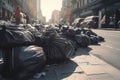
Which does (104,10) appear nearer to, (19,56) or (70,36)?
(70,36)

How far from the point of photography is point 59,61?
5.81 metres

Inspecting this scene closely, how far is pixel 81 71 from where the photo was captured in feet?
16.8

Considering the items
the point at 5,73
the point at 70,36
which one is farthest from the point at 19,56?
the point at 70,36

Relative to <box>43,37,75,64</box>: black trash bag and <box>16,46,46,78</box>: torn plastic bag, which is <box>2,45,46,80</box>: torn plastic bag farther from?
<box>43,37,75,64</box>: black trash bag

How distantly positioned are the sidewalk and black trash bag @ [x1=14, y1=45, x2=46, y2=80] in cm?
29

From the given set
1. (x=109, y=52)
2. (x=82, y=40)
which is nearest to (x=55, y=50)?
(x=109, y=52)

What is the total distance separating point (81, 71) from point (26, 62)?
4.60 feet

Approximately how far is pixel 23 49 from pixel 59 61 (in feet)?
4.84

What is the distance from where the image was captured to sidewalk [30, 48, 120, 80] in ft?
15.3

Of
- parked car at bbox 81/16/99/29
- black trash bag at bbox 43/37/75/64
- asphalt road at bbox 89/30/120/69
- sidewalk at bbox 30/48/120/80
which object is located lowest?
sidewalk at bbox 30/48/120/80

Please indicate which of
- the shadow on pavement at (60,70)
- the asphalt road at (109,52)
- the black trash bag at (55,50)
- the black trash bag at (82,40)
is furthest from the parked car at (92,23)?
the shadow on pavement at (60,70)

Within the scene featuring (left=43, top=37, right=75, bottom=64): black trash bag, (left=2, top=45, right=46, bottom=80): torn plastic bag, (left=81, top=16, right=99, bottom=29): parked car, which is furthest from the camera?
(left=81, top=16, right=99, bottom=29): parked car

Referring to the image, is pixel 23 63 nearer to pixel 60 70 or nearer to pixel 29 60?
pixel 29 60

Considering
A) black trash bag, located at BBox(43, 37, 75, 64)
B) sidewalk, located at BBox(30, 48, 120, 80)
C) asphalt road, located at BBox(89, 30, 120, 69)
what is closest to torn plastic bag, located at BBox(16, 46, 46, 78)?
sidewalk, located at BBox(30, 48, 120, 80)
